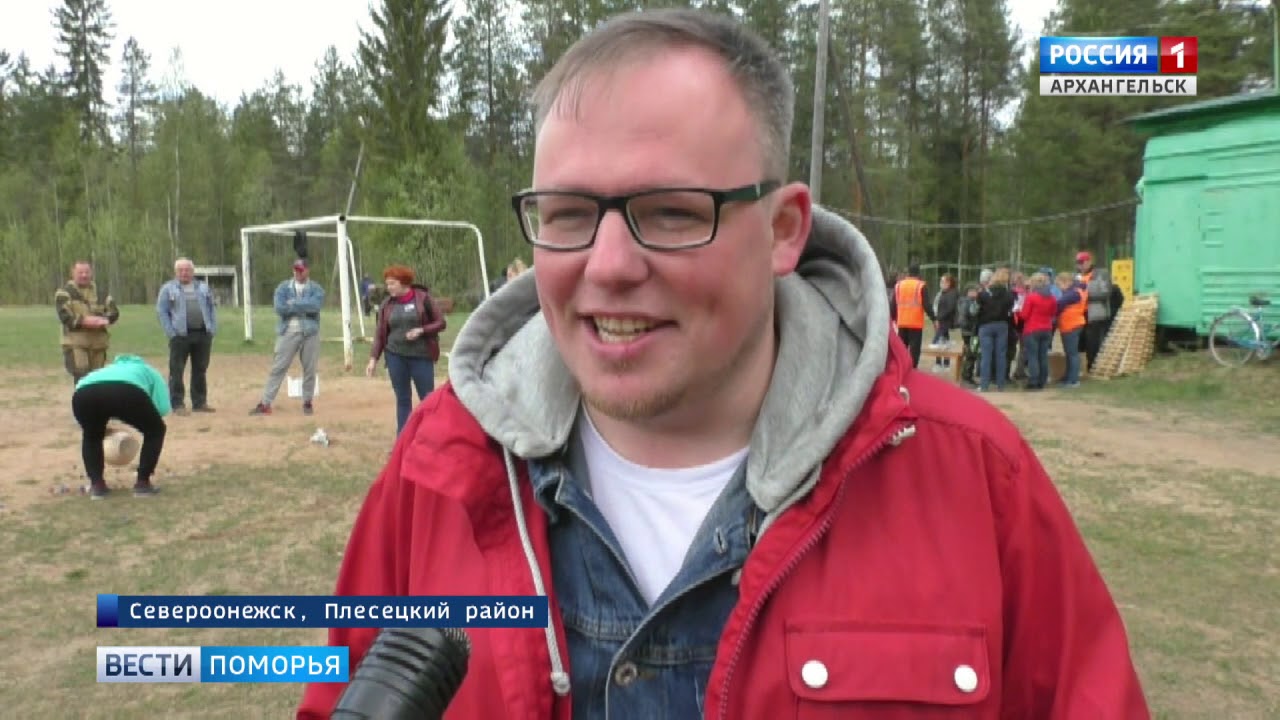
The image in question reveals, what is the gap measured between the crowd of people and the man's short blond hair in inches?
551

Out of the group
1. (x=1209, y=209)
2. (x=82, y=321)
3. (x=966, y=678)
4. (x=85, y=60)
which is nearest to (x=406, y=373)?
(x=82, y=321)

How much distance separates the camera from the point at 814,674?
1.47 m

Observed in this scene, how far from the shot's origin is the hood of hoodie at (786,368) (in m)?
1.61

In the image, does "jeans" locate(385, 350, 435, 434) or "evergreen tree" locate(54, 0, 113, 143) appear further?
"evergreen tree" locate(54, 0, 113, 143)

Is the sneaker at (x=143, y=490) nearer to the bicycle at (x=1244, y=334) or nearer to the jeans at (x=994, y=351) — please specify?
the jeans at (x=994, y=351)

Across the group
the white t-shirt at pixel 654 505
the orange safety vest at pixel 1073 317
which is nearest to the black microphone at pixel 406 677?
the white t-shirt at pixel 654 505

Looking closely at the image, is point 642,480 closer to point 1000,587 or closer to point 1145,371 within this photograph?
point 1000,587

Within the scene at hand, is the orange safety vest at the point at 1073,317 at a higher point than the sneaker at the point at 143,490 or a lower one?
higher

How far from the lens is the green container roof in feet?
47.4

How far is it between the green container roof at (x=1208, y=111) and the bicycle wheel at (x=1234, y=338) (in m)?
3.05

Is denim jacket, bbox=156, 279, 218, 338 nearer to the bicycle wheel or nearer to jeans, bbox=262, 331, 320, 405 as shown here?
jeans, bbox=262, 331, 320, 405

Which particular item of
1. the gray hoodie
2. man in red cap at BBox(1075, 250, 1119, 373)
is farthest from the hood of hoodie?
man in red cap at BBox(1075, 250, 1119, 373)

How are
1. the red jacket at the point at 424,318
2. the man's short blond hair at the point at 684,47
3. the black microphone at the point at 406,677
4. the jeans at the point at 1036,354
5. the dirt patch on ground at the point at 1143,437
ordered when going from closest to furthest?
the black microphone at the point at 406,677
the man's short blond hair at the point at 684,47
the dirt patch on ground at the point at 1143,437
the red jacket at the point at 424,318
the jeans at the point at 1036,354
